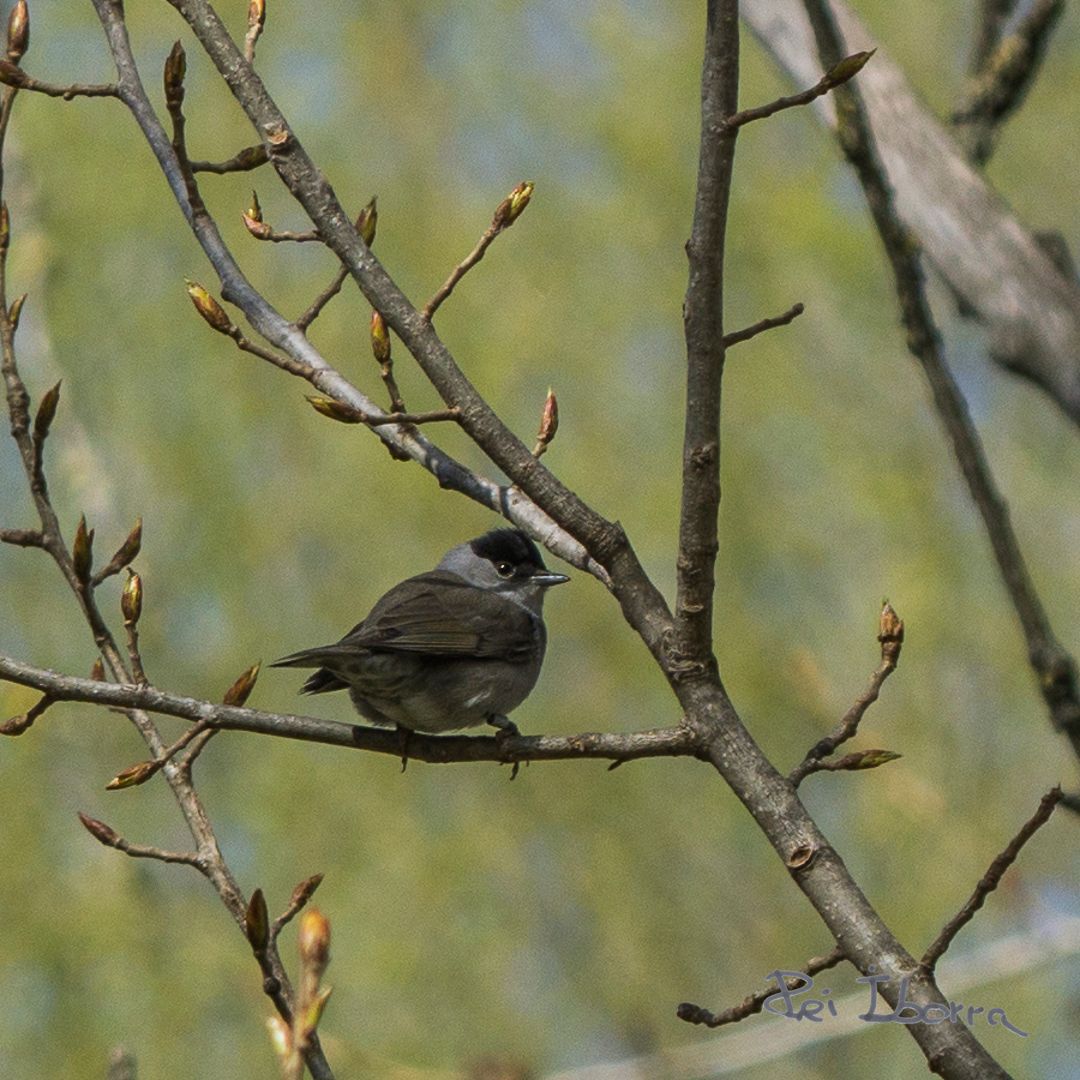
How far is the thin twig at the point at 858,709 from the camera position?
115 inches

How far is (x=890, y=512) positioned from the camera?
35.5 ft

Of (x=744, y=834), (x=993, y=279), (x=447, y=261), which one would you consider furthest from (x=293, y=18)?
(x=993, y=279)

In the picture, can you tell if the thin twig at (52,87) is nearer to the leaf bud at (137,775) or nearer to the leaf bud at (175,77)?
the leaf bud at (175,77)

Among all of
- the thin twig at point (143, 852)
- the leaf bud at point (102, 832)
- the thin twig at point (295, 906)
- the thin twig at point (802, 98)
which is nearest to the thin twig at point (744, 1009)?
the thin twig at point (295, 906)

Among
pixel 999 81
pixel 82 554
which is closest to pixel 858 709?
pixel 82 554

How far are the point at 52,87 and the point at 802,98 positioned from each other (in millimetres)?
1591

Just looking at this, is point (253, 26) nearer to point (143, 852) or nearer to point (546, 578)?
point (143, 852)

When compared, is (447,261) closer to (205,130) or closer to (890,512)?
(205,130)

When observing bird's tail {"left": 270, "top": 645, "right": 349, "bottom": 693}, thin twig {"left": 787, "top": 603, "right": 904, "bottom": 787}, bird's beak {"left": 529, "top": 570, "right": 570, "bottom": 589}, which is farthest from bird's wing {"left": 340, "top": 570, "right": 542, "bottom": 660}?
thin twig {"left": 787, "top": 603, "right": 904, "bottom": 787}

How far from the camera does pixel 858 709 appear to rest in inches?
121

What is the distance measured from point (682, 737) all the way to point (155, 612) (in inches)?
322

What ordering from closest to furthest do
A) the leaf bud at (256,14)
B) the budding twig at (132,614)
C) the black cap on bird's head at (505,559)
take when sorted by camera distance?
the budding twig at (132,614), the leaf bud at (256,14), the black cap on bird's head at (505,559)

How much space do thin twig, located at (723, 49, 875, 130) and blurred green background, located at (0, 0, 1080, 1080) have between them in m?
6.68

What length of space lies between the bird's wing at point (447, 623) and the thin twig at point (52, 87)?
77.1 inches
